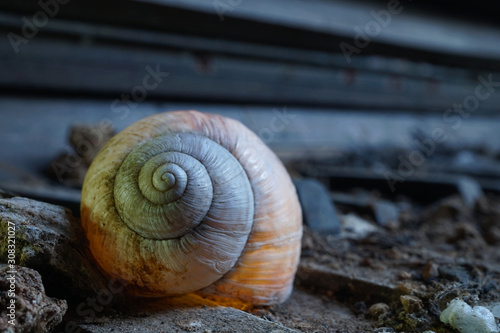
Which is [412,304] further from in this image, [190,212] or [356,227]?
[356,227]

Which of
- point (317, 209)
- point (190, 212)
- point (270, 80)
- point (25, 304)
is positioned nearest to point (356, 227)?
point (317, 209)

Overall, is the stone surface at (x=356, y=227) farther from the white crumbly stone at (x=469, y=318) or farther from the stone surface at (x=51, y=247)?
the stone surface at (x=51, y=247)

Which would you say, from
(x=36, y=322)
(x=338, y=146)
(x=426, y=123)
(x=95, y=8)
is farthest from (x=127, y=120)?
(x=426, y=123)

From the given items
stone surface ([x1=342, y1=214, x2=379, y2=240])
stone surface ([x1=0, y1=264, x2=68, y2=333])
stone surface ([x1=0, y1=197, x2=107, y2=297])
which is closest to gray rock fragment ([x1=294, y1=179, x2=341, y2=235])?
stone surface ([x1=342, y1=214, x2=379, y2=240])

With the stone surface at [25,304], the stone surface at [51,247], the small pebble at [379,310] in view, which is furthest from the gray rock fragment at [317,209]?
the stone surface at [25,304]

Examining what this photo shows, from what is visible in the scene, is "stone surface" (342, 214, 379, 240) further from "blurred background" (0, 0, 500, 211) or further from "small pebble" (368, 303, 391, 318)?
"small pebble" (368, 303, 391, 318)
